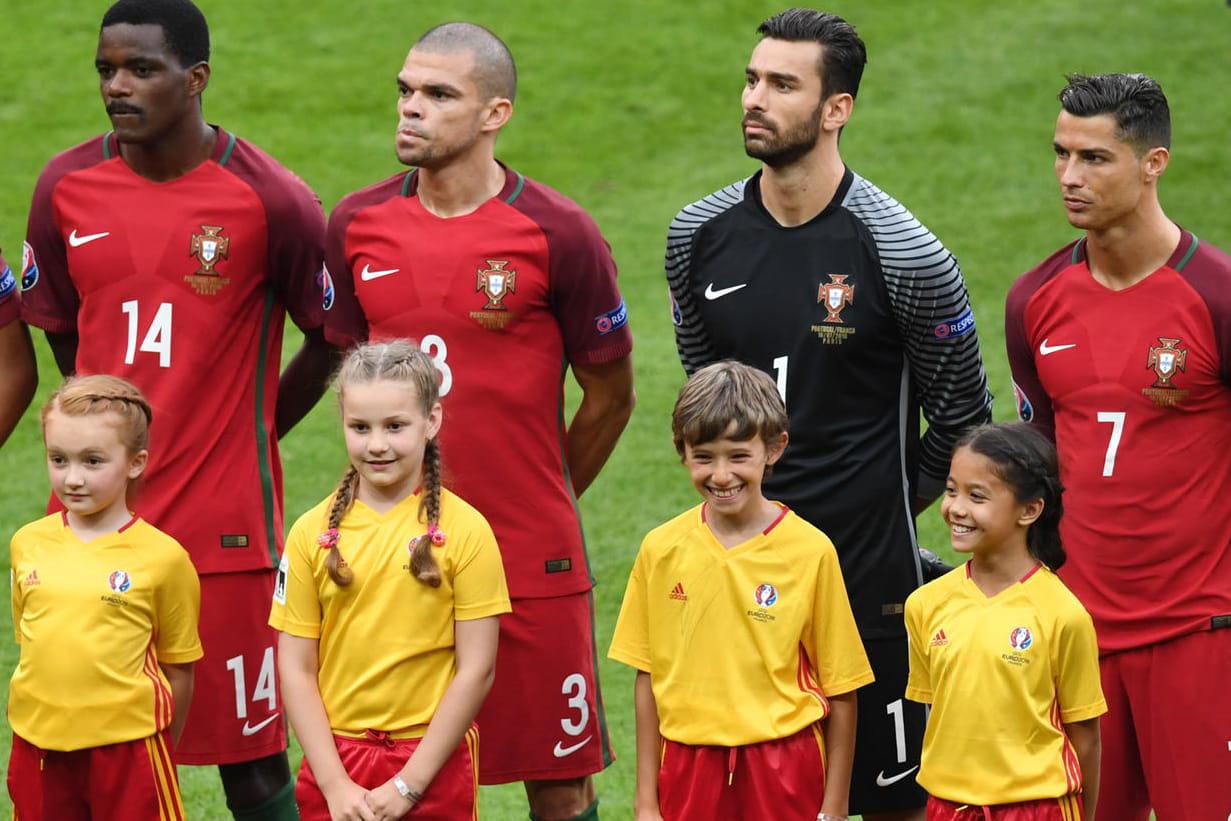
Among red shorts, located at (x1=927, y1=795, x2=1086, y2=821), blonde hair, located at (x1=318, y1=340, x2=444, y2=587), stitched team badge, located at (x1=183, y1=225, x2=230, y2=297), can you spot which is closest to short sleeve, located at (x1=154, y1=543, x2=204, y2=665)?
blonde hair, located at (x1=318, y1=340, x2=444, y2=587)

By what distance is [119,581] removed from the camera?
4605 millimetres

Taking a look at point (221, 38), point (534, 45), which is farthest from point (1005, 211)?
point (221, 38)

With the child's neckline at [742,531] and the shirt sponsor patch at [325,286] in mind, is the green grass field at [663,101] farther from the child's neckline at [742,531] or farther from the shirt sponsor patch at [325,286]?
the child's neckline at [742,531]

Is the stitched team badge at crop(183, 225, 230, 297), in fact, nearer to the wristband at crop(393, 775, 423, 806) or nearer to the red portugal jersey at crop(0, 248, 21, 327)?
the red portugal jersey at crop(0, 248, 21, 327)

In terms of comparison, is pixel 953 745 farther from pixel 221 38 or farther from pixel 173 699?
pixel 221 38

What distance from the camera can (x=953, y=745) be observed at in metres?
4.37

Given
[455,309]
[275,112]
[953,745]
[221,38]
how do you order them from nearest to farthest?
[953,745], [455,309], [275,112], [221,38]

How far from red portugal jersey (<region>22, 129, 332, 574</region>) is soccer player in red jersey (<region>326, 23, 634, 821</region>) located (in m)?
0.26

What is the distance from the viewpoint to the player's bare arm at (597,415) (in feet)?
17.0

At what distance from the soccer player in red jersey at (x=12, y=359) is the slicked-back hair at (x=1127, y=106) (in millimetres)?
2905

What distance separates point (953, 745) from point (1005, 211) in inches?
361

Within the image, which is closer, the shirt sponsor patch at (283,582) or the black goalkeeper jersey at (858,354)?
the shirt sponsor patch at (283,582)

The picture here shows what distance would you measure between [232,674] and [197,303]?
101cm

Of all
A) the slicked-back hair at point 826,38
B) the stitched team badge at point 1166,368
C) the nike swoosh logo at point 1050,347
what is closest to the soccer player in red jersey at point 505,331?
the slicked-back hair at point 826,38
